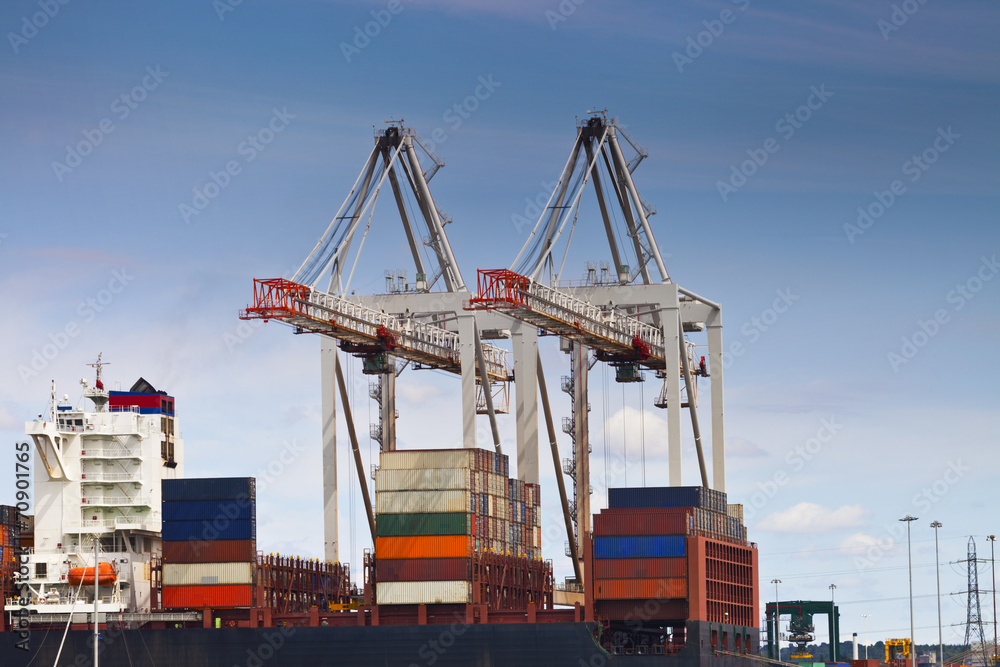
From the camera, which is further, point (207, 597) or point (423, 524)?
point (207, 597)

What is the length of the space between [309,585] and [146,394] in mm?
14040

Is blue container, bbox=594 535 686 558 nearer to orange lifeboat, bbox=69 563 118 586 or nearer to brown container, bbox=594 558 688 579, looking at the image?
brown container, bbox=594 558 688 579

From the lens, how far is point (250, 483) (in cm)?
A: 7294

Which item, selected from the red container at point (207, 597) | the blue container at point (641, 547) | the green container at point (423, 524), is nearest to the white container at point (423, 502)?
the green container at point (423, 524)

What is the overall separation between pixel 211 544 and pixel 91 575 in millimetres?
7812

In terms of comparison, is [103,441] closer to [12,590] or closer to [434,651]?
[12,590]

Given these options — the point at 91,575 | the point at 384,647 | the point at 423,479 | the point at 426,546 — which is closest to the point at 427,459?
the point at 423,479

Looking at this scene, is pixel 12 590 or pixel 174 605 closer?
pixel 174 605

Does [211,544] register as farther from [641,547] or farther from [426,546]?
[641,547]

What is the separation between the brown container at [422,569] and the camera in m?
69.4

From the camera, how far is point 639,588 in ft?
230

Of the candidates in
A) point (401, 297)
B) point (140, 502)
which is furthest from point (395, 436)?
point (140, 502)

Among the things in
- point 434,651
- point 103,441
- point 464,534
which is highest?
point 103,441

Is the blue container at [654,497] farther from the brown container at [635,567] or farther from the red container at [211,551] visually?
the red container at [211,551]
